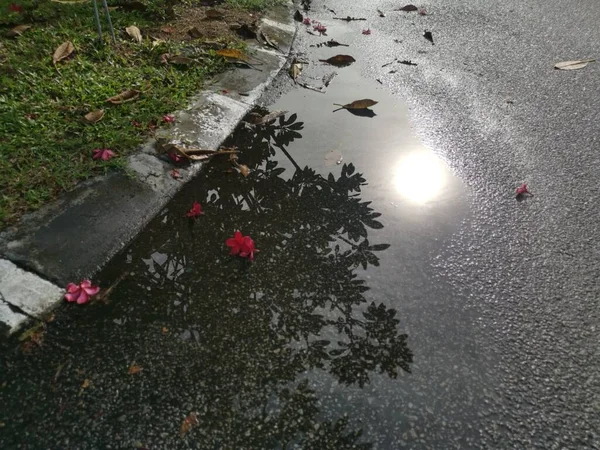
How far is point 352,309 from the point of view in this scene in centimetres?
216

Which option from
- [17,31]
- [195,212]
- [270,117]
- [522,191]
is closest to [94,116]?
[195,212]

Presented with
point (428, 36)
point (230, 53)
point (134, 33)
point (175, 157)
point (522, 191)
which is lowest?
point (522, 191)

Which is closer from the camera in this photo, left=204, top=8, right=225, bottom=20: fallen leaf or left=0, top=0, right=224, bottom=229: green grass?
left=0, top=0, right=224, bottom=229: green grass

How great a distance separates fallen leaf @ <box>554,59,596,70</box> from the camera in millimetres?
4562

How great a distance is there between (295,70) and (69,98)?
1937 mm

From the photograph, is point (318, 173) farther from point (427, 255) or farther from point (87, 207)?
point (87, 207)

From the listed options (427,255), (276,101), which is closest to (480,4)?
(276,101)

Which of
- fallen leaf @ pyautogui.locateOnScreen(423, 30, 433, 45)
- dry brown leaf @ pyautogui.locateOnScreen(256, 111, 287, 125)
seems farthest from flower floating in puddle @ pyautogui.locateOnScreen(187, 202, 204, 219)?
fallen leaf @ pyautogui.locateOnScreen(423, 30, 433, 45)

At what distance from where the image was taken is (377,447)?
5.45 ft

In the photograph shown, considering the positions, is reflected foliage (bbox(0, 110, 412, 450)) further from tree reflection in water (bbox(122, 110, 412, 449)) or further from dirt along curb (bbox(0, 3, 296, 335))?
dirt along curb (bbox(0, 3, 296, 335))

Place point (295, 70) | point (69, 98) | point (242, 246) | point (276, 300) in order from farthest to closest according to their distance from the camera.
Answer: point (295, 70)
point (69, 98)
point (242, 246)
point (276, 300)

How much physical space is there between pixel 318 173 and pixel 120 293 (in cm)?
146

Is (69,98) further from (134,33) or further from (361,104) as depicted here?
(361,104)

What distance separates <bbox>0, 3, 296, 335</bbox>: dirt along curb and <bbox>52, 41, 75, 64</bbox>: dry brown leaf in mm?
1070
